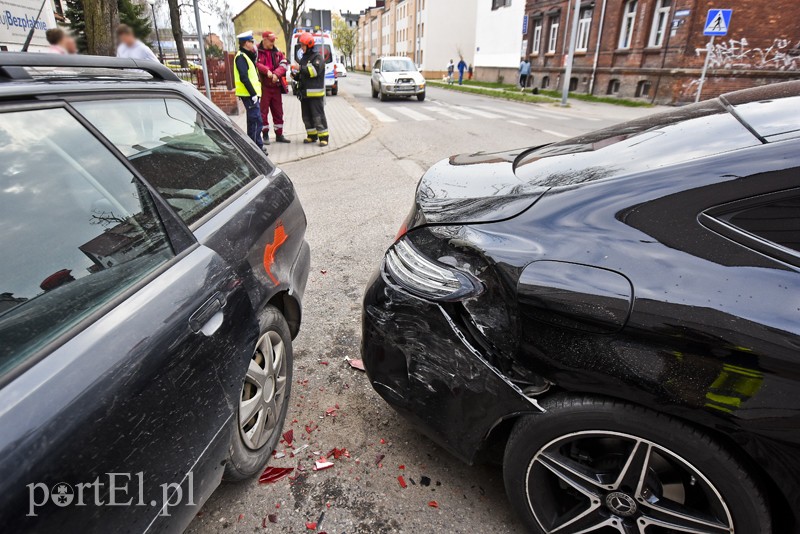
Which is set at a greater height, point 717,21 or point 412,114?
point 717,21

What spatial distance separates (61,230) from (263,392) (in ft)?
3.42

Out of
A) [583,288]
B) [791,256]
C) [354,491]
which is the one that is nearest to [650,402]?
[583,288]

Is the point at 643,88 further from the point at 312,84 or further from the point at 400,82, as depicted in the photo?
the point at 312,84

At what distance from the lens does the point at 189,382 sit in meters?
1.41

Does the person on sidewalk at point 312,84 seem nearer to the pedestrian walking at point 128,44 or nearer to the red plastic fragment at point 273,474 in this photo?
the pedestrian walking at point 128,44

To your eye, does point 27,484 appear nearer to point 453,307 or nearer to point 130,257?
point 130,257

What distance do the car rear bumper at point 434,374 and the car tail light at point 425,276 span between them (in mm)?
42

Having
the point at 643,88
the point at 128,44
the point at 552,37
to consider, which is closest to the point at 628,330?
the point at 128,44

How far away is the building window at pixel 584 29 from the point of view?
24658 millimetres

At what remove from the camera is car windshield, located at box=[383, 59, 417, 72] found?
71.1ft

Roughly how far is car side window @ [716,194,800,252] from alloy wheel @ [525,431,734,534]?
695 mm

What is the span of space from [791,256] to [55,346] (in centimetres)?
194

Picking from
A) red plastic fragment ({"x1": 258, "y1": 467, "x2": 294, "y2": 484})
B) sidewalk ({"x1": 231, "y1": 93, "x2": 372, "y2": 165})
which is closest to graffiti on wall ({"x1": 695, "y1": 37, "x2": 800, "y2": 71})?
sidewalk ({"x1": 231, "y1": 93, "x2": 372, "y2": 165})

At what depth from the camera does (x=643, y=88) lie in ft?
68.7
